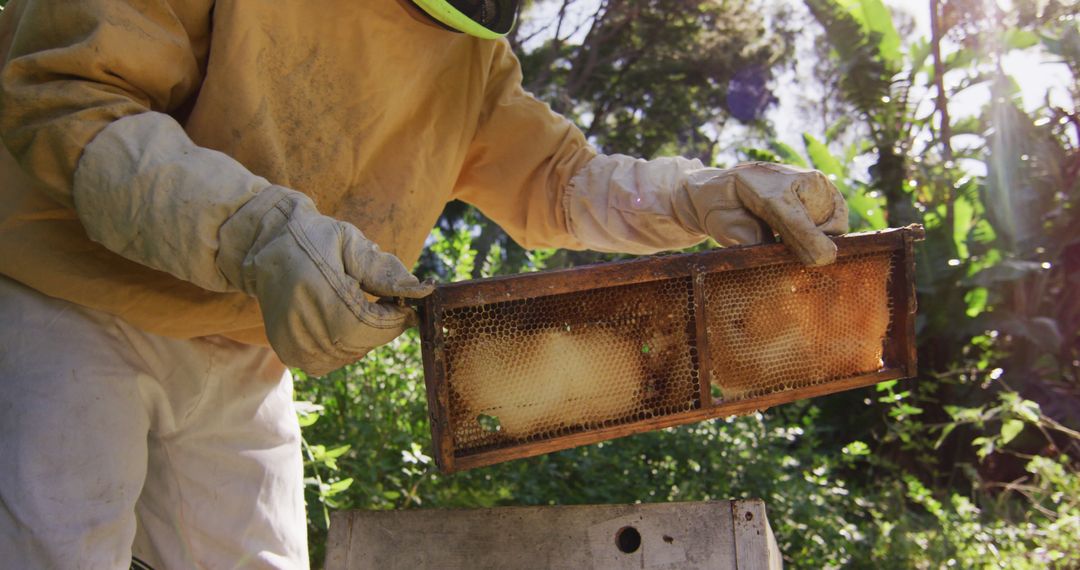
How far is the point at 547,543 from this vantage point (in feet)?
6.75

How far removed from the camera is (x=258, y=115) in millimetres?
1832

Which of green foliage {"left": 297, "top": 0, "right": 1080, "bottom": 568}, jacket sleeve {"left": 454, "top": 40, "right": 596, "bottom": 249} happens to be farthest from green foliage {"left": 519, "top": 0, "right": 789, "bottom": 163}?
jacket sleeve {"left": 454, "top": 40, "right": 596, "bottom": 249}

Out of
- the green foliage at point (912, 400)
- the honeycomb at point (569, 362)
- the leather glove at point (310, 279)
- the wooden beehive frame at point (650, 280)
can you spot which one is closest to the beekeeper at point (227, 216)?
the leather glove at point (310, 279)

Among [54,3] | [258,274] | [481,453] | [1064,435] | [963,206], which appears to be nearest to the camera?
[258,274]

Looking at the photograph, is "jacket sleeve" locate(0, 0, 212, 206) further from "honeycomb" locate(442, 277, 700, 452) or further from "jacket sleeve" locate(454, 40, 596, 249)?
"jacket sleeve" locate(454, 40, 596, 249)

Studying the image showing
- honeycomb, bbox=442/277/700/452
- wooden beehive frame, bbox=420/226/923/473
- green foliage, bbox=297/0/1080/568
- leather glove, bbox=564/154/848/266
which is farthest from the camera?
green foliage, bbox=297/0/1080/568

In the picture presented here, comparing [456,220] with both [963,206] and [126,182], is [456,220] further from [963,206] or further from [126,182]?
[126,182]

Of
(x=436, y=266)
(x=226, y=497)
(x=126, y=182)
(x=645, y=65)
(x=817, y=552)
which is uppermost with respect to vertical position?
(x=645, y=65)

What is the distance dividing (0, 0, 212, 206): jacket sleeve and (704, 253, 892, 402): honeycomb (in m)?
1.14

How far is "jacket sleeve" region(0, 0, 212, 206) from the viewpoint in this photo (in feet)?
5.17

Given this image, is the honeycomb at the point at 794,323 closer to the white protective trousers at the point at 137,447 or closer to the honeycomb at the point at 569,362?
the honeycomb at the point at 569,362

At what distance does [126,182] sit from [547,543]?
1.12m

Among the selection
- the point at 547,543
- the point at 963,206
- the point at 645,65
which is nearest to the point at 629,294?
the point at 547,543

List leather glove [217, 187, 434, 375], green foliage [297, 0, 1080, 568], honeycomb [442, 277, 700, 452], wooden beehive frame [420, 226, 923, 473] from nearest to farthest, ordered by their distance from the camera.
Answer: leather glove [217, 187, 434, 375] → wooden beehive frame [420, 226, 923, 473] → honeycomb [442, 277, 700, 452] → green foliage [297, 0, 1080, 568]
